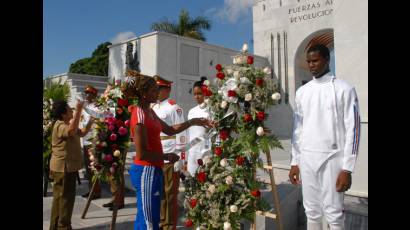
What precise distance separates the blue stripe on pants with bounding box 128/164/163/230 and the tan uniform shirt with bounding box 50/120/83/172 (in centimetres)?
150

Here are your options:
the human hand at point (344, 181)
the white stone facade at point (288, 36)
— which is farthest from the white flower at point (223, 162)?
the white stone facade at point (288, 36)

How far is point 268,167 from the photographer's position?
3357 millimetres

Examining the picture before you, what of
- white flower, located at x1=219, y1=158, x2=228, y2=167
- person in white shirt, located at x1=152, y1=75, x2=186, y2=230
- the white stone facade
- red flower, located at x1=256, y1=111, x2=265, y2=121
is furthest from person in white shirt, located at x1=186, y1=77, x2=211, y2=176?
the white stone facade

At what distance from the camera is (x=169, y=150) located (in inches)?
171

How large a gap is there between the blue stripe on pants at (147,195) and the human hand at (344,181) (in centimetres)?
161

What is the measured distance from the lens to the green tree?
2889cm

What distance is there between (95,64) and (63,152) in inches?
1069

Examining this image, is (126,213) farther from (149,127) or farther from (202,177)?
(149,127)

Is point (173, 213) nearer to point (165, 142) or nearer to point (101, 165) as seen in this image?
point (165, 142)

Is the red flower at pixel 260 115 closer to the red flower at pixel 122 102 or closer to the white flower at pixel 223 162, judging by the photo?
the white flower at pixel 223 162

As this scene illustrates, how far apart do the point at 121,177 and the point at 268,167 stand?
2.36 m

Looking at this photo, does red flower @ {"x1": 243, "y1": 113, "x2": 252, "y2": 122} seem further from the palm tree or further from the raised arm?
the palm tree

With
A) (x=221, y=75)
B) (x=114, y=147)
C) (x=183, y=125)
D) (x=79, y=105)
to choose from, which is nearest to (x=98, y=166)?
(x=114, y=147)
